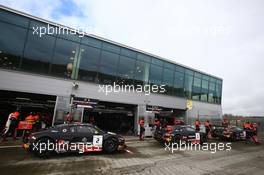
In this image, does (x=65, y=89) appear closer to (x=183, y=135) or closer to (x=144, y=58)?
(x=144, y=58)

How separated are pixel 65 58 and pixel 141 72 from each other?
8430 mm

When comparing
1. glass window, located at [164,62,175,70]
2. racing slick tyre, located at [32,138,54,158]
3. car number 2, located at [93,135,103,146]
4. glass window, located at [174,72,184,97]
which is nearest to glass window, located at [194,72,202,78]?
glass window, located at [174,72,184,97]

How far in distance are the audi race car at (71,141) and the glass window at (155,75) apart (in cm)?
1232

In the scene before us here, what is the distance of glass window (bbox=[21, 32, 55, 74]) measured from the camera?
13.0 m

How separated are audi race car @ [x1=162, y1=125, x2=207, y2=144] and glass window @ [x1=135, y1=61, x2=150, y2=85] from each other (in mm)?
8428

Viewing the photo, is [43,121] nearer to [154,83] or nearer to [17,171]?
[17,171]

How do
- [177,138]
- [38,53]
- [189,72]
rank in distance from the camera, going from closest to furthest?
[177,138], [38,53], [189,72]

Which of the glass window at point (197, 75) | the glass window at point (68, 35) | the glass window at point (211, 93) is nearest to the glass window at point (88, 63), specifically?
the glass window at point (68, 35)

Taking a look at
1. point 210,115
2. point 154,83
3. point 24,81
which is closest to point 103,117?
point 154,83

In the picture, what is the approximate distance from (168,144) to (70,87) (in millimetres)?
9203

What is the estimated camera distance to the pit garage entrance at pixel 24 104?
616 inches

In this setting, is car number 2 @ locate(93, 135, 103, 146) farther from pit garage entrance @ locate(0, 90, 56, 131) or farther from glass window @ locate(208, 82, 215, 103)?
glass window @ locate(208, 82, 215, 103)

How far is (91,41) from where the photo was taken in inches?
634

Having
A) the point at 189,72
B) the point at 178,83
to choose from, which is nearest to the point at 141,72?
the point at 178,83
